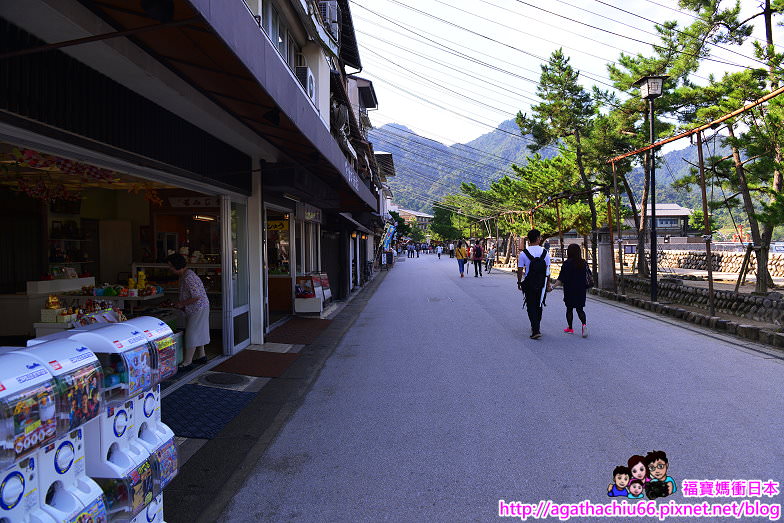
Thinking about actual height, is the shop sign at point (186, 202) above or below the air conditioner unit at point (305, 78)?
below

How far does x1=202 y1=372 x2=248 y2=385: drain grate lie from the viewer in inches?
281

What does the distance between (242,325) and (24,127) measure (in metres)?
5.90

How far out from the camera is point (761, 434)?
16.0 ft

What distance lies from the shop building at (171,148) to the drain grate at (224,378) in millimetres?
1117

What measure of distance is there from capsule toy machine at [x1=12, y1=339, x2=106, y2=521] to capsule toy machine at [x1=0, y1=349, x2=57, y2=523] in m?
0.05

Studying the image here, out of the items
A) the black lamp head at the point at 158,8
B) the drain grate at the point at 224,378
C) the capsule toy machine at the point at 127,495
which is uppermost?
the black lamp head at the point at 158,8

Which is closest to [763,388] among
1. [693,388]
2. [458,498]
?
[693,388]

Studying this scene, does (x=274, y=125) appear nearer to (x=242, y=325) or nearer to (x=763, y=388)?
(x=242, y=325)

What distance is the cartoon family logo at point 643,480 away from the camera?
3838mm

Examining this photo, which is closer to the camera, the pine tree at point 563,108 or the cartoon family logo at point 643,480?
the cartoon family logo at point 643,480

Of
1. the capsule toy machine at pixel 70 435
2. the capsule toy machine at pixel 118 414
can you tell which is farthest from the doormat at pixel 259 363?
the capsule toy machine at pixel 70 435

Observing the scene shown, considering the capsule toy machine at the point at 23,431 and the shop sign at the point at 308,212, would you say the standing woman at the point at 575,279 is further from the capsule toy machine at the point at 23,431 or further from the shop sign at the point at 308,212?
the capsule toy machine at the point at 23,431

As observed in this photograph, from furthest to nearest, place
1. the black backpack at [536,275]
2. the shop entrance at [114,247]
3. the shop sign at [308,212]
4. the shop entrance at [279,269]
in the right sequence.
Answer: the shop sign at [308,212] → the shop entrance at [279,269] → the black backpack at [536,275] → the shop entrance at [114,247]

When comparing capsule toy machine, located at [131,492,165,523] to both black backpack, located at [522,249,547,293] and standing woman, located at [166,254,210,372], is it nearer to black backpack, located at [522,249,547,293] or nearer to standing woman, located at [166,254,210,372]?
standing woman, located at [166,254,210,372]
